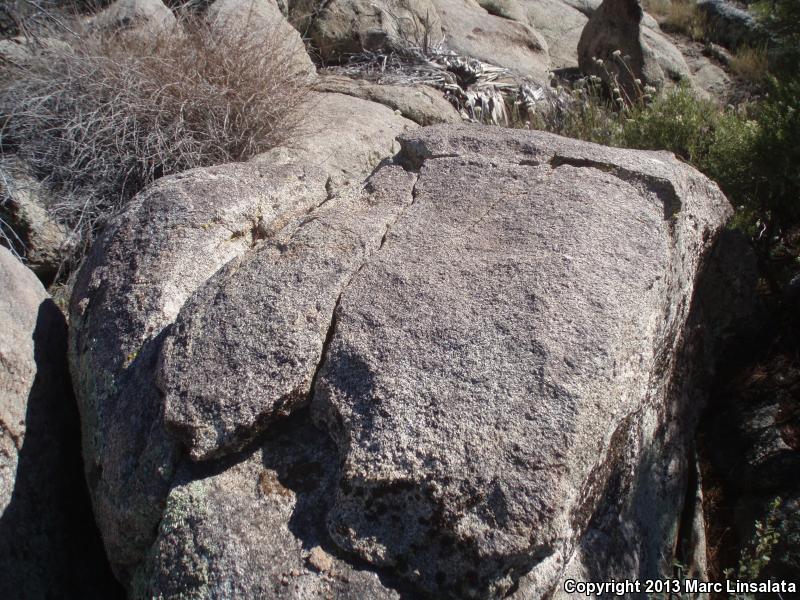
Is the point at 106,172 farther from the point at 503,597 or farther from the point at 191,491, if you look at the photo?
the point at 503,597

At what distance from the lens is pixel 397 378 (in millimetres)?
1767

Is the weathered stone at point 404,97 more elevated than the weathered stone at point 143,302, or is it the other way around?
the weathered stone at point 143,302

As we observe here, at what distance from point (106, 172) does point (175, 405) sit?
2422mm

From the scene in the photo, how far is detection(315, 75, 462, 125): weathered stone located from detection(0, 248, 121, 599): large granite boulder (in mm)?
3309

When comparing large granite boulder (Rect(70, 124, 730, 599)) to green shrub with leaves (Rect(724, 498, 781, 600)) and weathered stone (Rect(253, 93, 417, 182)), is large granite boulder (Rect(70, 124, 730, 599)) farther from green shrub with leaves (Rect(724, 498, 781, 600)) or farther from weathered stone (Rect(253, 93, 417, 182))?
weathered stone (Rect(253, 93, 417, 182))

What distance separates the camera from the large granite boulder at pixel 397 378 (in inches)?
64.2

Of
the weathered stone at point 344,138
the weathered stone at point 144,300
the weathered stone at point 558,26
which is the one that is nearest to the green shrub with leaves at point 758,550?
the weathered stone at point 144,300

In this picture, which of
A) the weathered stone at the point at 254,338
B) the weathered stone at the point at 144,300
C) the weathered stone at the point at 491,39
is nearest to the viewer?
the weathered stone at the point at 254,338

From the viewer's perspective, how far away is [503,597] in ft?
5.36

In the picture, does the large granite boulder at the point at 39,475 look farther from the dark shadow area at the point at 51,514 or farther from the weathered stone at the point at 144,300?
the weathered stone at the point at 144,300

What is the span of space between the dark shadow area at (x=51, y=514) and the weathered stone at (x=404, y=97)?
133 inches

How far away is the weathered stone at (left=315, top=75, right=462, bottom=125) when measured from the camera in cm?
529

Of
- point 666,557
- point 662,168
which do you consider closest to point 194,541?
point 666,557

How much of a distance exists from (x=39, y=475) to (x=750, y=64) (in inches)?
345
